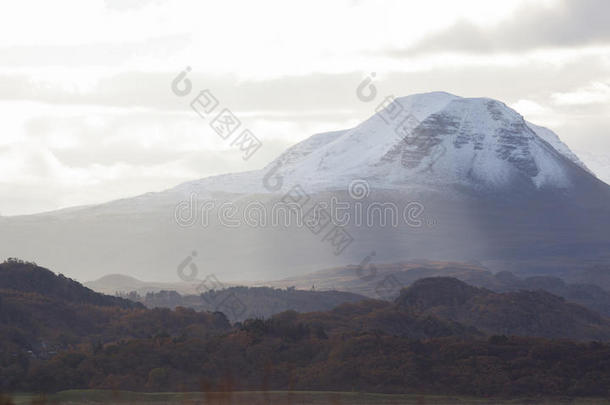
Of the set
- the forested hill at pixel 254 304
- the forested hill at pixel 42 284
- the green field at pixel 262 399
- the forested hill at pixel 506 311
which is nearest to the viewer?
the green field at pixel 262 399

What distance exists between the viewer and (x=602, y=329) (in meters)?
157

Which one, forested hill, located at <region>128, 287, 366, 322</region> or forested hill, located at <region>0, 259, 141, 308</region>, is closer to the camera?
forested hill, located at <region>0, 259, 141, 308</region>

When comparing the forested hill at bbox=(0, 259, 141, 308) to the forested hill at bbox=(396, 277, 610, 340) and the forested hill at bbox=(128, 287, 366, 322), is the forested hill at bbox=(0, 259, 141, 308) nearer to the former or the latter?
the forested hill at bbox=(128, 287, 366, 322)

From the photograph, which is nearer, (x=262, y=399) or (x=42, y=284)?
(x=262, y=399)

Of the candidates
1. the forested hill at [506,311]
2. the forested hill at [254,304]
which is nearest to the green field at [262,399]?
the forested hill at [506,311]

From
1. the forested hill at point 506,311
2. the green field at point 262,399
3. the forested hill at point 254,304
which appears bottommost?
the green field at point 262,399

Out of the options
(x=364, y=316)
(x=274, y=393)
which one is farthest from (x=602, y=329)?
(x=274, y=393)

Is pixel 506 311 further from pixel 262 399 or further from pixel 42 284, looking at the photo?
pixel 262 399

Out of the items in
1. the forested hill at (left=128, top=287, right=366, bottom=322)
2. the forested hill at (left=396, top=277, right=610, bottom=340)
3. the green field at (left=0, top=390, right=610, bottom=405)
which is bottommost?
the green field at (left=0, top=390, right=610, bottom=405)

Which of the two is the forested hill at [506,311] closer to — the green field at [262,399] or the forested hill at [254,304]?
the forested hill at [254,304]

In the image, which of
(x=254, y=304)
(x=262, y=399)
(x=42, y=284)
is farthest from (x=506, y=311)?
(x=262, y=399)

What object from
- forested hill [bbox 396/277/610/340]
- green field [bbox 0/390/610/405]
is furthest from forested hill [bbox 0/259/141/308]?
green field [bbox 0/390/610/405]

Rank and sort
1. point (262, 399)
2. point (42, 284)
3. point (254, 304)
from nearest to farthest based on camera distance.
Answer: point (262, 399) < point (42, 284) < point (254, 304)

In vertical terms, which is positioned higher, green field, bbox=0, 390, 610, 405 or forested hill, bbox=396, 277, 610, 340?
forested hill, bbox=396, 277, 610, 340
